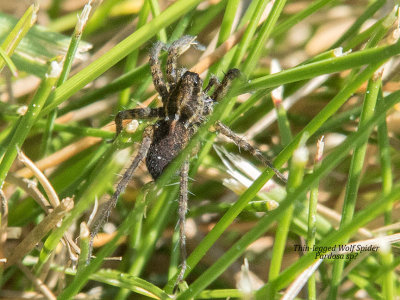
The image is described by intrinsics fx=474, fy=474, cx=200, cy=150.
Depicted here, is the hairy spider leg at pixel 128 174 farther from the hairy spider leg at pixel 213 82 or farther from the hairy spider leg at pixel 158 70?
the hairy spider leg at pixel 213 82

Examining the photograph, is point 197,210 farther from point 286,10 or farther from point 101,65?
point 286,10

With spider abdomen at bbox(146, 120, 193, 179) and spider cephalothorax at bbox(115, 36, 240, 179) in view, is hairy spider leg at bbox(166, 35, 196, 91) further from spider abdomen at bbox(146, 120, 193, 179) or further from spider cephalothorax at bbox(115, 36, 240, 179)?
spider abdomen at bbox(146, 120, 193, 179)

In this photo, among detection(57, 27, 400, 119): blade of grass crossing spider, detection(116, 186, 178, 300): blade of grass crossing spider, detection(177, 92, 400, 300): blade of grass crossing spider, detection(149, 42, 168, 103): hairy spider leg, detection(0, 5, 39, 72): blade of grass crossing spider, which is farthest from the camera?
detection(149, 42, 168, 103): hairy spider leg

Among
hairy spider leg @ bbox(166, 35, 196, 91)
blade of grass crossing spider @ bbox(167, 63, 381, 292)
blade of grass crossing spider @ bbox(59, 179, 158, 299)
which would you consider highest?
hairy spider leg @ bbox(166, 35, 196, 91)

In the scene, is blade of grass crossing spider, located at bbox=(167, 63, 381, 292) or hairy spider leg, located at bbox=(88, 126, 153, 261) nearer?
blade of grass crossing spider, located at bbox=(167, 63, 381, 292)

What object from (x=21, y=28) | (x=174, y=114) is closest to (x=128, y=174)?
(x=174, y=114)

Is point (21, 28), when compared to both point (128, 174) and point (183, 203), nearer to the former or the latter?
point (128, 174)

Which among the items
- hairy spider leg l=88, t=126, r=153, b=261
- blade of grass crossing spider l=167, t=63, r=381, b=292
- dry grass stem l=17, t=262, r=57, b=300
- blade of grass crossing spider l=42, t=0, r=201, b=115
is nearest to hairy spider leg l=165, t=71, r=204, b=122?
hairy spider leg l=88, t=126, r=153, b=261

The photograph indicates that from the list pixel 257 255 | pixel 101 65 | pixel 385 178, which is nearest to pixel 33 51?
pixel 101 65
